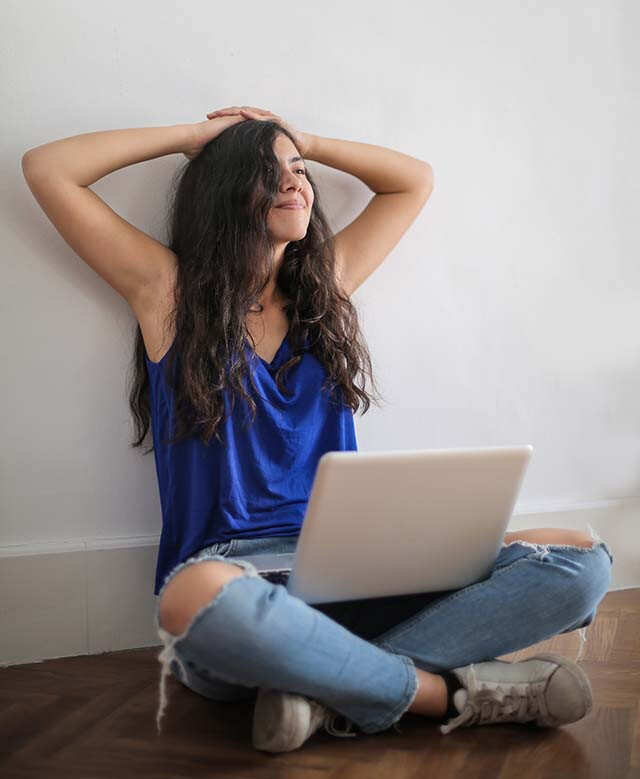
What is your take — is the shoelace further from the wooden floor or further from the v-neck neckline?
the v-neck neckline

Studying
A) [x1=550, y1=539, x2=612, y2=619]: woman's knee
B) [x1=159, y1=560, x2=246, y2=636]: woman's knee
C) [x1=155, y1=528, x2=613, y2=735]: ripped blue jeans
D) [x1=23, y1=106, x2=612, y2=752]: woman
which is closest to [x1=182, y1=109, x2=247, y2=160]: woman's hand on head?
[x1=23, y1=106, x2=612, y2=752]: woman

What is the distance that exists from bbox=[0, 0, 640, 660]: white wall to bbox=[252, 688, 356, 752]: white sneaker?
74 cm

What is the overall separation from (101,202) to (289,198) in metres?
0.40

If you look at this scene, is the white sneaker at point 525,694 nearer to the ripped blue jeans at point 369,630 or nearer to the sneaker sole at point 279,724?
the ripped blue jeans at point 369,630

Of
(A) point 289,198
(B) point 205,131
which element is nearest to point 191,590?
(A) point 289,198

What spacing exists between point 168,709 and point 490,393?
1.24 meters

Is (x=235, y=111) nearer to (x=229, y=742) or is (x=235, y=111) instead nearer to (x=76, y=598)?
(x=76, y=598)

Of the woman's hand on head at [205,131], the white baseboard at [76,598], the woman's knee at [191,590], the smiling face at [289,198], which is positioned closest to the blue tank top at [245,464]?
the white baseboard at [76,598]

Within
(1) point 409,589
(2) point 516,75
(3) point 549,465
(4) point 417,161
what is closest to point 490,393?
(3) point 549,465

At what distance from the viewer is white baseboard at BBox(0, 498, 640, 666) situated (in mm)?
2213

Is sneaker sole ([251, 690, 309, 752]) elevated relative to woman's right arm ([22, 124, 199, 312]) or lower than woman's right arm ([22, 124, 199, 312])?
lower

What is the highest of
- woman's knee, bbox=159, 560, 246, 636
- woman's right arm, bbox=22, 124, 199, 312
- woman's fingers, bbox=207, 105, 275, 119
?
woman's fingers, bbox=207, 105, 275, 119

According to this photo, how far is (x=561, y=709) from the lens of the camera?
175 centimetres

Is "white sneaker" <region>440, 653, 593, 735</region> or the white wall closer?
"white sneaker" <region>440, 653, 593, 735</region>
